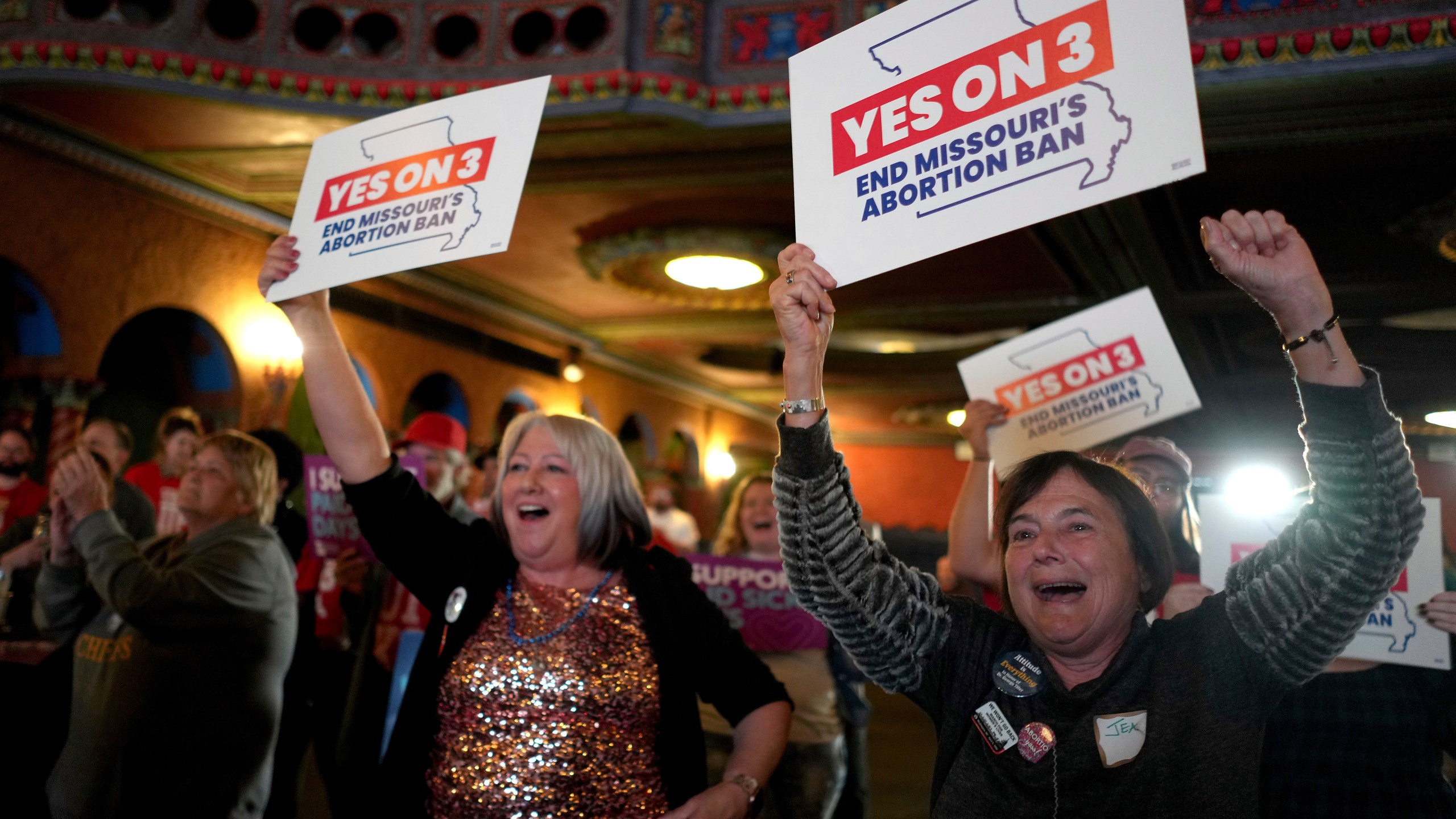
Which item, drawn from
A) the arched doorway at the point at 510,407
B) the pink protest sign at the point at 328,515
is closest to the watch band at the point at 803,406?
the pink protest sign at the point at 328,515

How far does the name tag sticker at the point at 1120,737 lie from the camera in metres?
1.25

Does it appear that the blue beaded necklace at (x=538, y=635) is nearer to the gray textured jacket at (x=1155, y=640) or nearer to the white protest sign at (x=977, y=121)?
the gray textured jacket at (x=1155, y=640)

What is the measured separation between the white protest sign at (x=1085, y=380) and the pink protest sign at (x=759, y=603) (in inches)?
34.3

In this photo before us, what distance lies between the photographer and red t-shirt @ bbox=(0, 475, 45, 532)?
4.07 meters

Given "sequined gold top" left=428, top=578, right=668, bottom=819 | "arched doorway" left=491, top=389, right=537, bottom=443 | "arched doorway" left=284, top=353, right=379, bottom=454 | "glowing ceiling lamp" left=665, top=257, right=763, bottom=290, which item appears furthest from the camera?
"arched doorway" left=491, top=389, right=537, bottom=443

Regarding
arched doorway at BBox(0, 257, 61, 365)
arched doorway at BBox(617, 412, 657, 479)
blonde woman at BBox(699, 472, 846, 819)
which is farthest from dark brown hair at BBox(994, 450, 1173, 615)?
arched doorway at BBox(617, 412, 657, 479)

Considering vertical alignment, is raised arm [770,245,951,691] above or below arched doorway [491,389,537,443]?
below

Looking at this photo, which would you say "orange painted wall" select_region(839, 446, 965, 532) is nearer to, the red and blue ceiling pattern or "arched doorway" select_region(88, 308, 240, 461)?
"arched doorway" select_region(88, 308, 240, 461)

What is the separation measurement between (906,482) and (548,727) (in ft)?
55.5

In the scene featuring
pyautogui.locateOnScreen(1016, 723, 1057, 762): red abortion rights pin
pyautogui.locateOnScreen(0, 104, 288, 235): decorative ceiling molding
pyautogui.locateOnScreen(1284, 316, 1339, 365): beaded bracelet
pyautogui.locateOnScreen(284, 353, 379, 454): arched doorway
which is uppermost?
pyautogui.locateOnScreen(0, 104, 288, 235): decorative ceiling molding

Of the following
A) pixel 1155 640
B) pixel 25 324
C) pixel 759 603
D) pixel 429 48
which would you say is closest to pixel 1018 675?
pixel 1155 640

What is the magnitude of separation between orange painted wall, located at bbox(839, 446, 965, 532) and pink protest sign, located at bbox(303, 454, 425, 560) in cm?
1472

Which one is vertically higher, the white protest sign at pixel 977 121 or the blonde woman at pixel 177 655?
the white protest sign at pixel 977 121

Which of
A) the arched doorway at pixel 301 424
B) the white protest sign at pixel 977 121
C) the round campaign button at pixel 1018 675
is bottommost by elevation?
the round campaign button at pixel 1018 675
